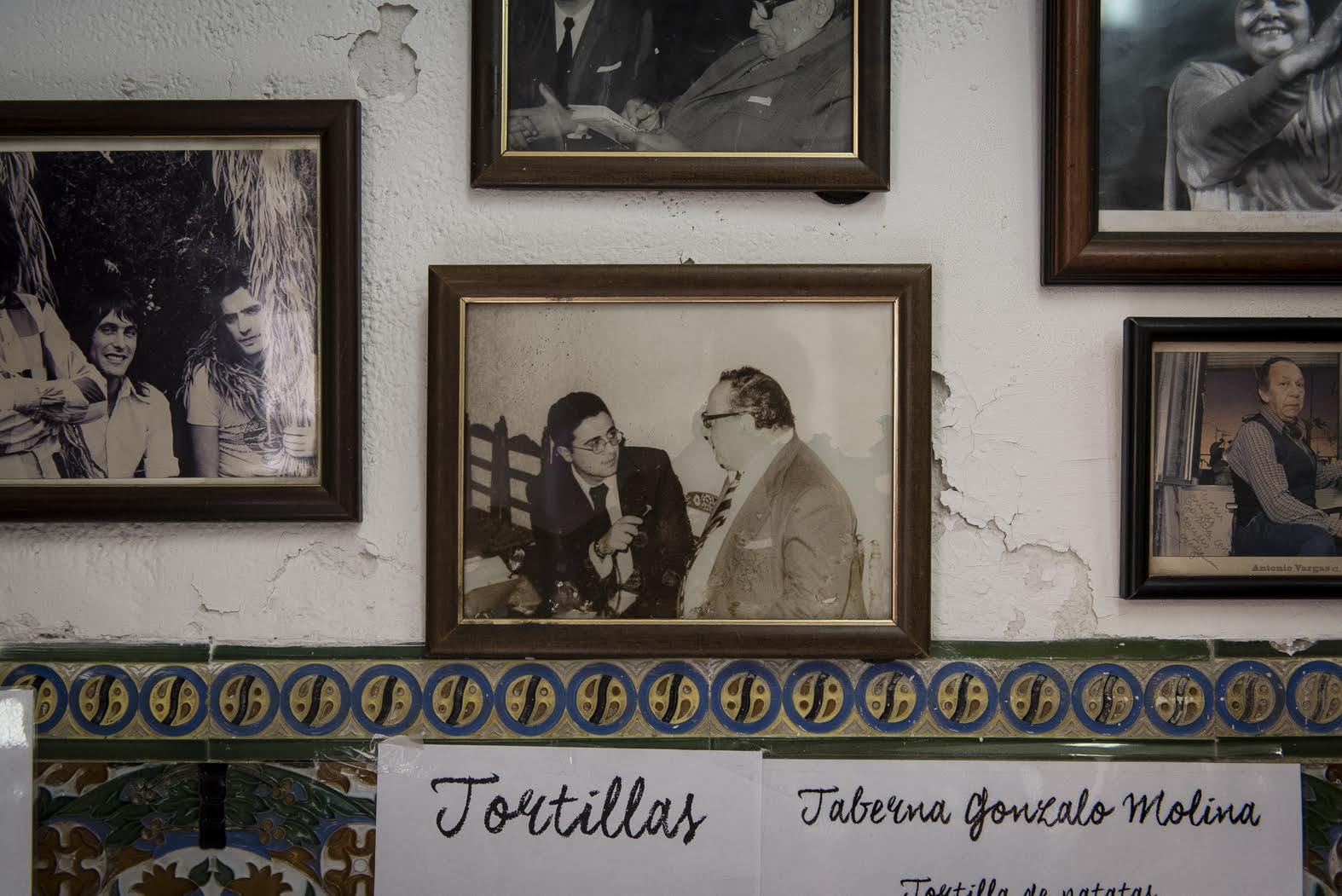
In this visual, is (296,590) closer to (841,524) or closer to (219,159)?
(219,159)

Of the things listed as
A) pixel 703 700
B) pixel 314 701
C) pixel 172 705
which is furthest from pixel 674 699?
pixel 172 705

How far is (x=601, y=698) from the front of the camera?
3.15 ft

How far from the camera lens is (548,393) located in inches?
37.4

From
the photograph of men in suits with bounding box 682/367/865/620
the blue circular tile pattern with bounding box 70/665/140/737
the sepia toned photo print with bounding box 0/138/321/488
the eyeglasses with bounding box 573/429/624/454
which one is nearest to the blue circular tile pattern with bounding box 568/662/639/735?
the photograph of men in suits with bounding box 682/367/865/620

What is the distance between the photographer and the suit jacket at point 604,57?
3.09 feet

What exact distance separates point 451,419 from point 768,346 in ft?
1.06

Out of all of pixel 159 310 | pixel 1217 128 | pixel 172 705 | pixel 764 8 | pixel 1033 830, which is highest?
pixel 764 8

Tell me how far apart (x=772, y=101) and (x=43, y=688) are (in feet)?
3.07

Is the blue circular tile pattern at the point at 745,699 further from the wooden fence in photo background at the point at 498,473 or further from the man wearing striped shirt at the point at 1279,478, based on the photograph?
the man wearing striped shirt at the point at 1279,478

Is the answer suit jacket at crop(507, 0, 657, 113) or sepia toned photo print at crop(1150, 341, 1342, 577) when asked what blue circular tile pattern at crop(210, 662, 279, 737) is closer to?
suit jacket at crop(507, 0, 657, 113)

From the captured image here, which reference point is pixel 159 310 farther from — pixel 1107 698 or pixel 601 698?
pixel 1107 698

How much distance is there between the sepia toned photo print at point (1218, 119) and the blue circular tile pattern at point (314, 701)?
0.90 m

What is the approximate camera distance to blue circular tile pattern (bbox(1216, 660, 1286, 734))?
0.96m

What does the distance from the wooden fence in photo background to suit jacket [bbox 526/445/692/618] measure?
11mm
